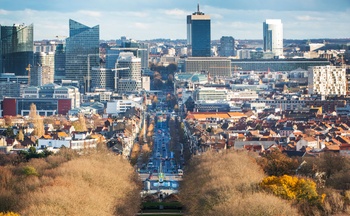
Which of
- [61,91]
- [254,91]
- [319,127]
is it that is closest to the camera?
[319,127]

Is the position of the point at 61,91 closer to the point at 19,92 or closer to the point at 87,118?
the point at 19,92

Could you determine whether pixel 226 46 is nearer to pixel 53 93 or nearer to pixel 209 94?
pixel 209 94

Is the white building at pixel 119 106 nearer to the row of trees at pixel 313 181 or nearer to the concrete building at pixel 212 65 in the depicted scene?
the row of trees at pixel 313 181

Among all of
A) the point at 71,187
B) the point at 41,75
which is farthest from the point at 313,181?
the point at 41,75

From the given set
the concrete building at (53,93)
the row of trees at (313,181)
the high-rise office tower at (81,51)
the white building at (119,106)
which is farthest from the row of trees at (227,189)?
the high-rise office tower at (81,51)

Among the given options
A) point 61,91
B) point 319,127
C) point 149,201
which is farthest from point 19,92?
point 149,201
